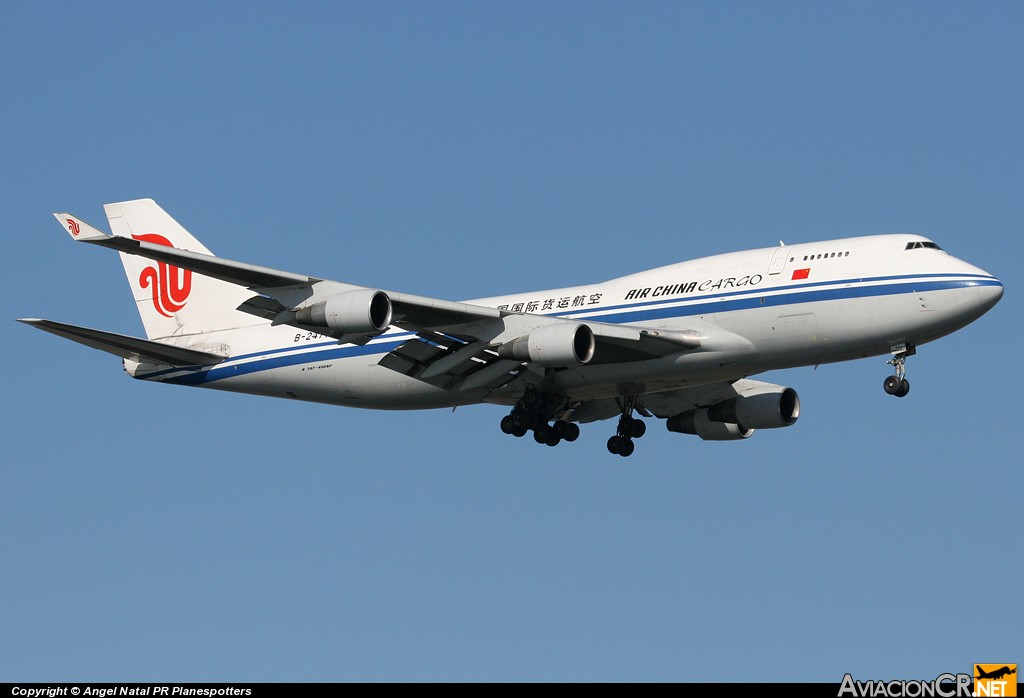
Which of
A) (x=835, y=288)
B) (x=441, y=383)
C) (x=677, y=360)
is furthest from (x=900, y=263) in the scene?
Answer: (x=441, y=383)

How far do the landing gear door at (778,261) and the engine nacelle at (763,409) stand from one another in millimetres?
7644

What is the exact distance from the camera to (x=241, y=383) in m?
47.3

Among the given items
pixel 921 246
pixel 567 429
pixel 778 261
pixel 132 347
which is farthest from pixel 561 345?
pixel 132 347

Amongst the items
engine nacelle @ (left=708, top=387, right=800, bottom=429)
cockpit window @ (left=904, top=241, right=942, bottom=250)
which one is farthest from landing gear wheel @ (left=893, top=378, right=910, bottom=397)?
engine nacelle @ (left=708, top=387, right=800, bottom=429)

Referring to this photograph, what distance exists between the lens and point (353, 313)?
3844 centimetres

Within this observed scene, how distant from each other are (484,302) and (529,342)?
593cm

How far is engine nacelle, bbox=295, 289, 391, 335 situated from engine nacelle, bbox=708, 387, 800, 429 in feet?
44.8

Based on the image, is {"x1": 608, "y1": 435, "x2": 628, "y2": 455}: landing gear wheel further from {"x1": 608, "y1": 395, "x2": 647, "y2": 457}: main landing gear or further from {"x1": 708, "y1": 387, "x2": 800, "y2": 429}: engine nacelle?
{"x1": 708, "y1": 387, "x2": 800, "y2": 429}: engine nacelle

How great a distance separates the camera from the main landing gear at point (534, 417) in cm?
4362

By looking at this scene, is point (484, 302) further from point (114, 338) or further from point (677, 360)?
point (114, 338)

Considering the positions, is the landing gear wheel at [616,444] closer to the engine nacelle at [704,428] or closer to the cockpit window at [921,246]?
the engine nacelle at [704,428]

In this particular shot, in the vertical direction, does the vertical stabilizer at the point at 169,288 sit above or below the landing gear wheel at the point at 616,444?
above

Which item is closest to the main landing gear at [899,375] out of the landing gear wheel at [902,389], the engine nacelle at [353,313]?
the landing gear wheel at [902,389]

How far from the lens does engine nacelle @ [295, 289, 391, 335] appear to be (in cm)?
3847
